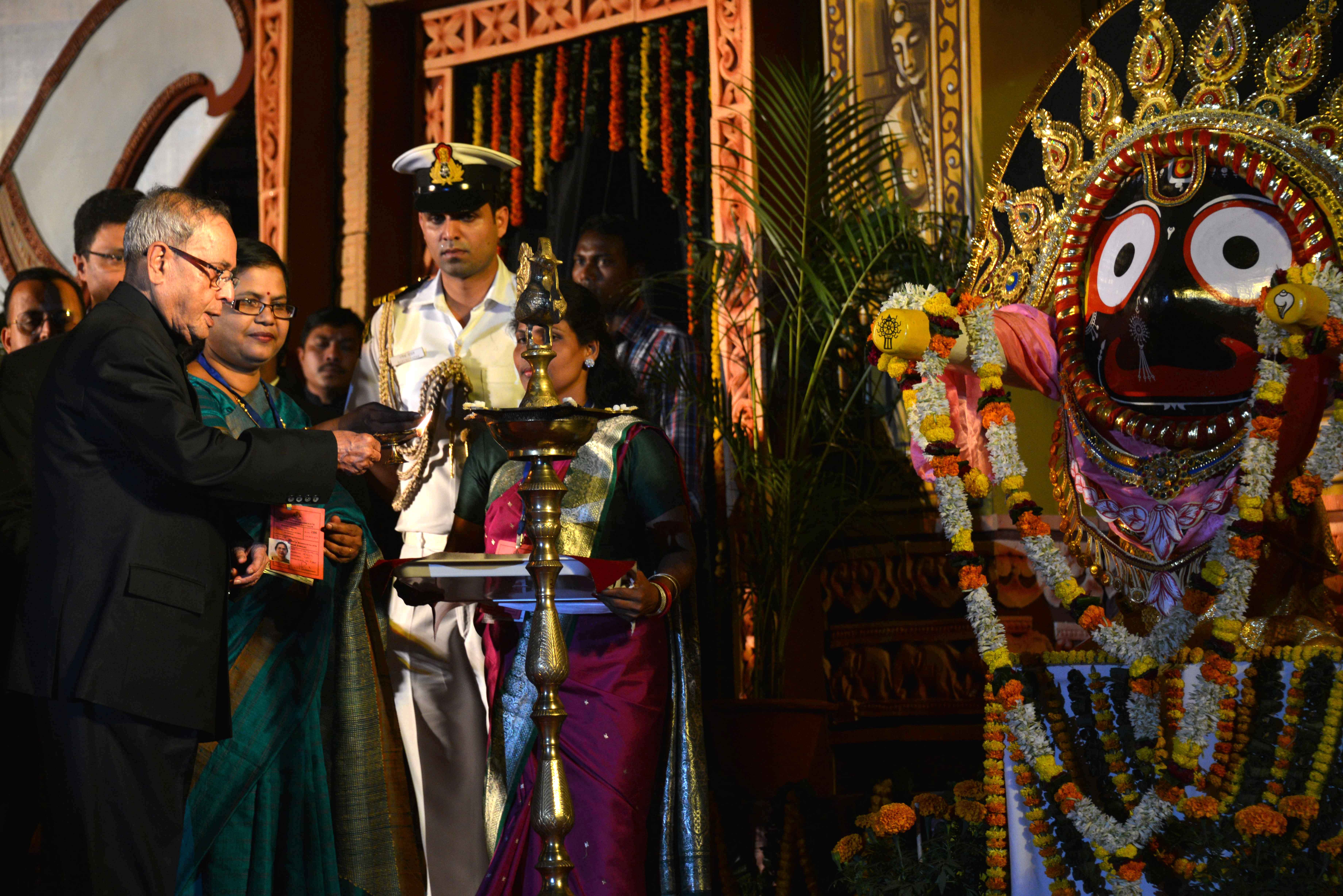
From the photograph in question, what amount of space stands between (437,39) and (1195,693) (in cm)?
455

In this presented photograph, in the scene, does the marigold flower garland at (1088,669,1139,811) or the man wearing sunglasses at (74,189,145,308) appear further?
the man wearing sunglasses at (74,189,145,308)

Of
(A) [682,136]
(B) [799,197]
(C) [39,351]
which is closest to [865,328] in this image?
(B) [799,197]

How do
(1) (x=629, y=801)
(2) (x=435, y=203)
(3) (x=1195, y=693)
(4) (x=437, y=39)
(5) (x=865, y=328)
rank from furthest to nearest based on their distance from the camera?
1. (4) (x=437, y=39)
2. (5) (x=865, y=328)
3. (2) (x=435, y=203)
4. (1) (x=629, y=801)
5. (3) (x=1195, y=693)

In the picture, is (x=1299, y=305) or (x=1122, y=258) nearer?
(x=1299, y=305)

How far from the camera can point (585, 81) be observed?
5.32 m

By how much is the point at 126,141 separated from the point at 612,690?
4824 millimetres

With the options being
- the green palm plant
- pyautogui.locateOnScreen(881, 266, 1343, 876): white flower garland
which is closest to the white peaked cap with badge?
the green palm plant

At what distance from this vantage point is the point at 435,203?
3.91 meters

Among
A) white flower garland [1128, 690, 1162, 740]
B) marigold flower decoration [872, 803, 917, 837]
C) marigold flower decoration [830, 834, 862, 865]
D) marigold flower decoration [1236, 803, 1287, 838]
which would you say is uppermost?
white flower garland [1128, 690, 1162, 740]

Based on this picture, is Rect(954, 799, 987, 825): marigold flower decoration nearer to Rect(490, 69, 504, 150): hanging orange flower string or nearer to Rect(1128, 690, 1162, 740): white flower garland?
Rect(1128, 690, 1162, 740): white flower garland

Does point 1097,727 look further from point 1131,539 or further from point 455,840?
point 455,840

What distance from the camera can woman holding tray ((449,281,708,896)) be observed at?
9.21 ft

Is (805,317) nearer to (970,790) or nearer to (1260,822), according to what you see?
(970,790)

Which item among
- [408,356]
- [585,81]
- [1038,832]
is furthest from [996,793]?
[585,81]
